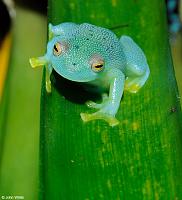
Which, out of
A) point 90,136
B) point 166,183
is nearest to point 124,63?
point 90,136

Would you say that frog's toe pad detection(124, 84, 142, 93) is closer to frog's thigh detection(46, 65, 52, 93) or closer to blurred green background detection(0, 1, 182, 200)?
frog's thigh detection(46, 65, 52, 93)

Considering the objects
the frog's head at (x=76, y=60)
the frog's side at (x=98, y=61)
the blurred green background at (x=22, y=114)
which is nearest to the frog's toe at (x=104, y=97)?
the frog's side at (x=98, y=61)

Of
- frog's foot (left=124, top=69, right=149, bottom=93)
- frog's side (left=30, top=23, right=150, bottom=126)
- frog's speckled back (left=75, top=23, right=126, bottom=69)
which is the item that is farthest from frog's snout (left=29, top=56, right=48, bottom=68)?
frog's foot (left=124, top=69, right=149, bottom=93)

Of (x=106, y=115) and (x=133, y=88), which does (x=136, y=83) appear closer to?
(x=133, y=88)

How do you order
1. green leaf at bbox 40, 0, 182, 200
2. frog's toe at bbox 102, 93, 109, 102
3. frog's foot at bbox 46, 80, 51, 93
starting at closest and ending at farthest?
1. green leaf at bbox 40, 0, 182, 200
2. frog's foot at bbox 46, 80, 51, 93
3. frog's toe at bbox 102, 93, 109, 102

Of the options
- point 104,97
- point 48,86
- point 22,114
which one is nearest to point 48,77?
point 48,86
